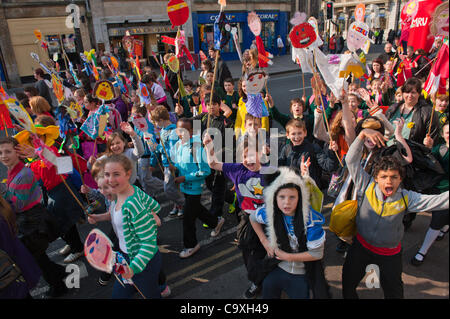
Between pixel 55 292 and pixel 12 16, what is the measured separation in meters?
19.5

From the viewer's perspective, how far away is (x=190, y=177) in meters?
3.66

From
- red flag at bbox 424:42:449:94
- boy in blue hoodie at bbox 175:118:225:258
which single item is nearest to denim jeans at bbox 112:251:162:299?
boy in blue hoodie at bbox 175:118:225:258

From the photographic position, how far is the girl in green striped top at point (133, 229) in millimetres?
2436

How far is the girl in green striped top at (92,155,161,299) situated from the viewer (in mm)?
2436

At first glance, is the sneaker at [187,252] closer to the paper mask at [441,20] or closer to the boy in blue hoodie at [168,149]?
the boy in blue hoodie at [168,149]

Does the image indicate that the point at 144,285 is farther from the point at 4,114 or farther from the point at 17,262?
the point at 4,114

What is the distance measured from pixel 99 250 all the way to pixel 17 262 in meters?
1.06

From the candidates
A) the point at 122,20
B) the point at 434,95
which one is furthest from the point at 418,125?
the point at 122,20

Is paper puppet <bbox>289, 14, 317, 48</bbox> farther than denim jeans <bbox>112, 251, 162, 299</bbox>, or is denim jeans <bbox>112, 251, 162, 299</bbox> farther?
paper puppet <bbox>289, 14, 317, 48</bbox>

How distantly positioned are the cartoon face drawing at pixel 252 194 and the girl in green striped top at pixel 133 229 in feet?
3.26

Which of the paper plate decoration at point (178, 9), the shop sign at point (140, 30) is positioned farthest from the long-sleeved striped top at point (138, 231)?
the shop sign at point (140, 30)

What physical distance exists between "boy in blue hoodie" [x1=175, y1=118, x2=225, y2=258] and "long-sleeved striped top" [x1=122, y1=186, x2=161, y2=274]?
1137 mm

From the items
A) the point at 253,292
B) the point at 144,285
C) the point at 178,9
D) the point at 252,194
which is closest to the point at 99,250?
the point at 144,285

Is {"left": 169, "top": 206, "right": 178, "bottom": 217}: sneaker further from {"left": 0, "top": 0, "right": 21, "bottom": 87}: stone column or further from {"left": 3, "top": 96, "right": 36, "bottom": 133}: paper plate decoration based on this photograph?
{"left": 0, "top": 0, "right": 21, "bottom": 87}: stone column
